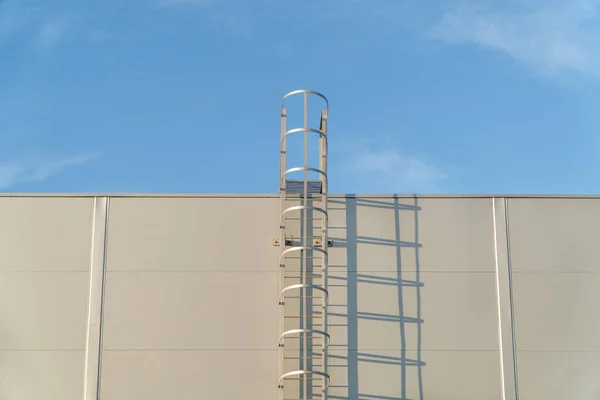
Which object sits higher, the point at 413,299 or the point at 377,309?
the point at 413,299

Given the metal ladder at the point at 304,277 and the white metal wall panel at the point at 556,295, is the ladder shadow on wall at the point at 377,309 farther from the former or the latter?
the white metal wall panel at the point at 556,295

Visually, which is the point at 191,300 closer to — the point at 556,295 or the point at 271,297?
the point at 271,297

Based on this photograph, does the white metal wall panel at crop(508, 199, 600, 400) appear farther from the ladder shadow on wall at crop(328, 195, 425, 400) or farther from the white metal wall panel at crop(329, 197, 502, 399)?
the ladder shadow on wall at crop(328, 195, 425, 400)

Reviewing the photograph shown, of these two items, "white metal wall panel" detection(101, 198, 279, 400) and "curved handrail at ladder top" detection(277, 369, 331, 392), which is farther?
"white metal wall panel" detection(101, 198, 279, 400)

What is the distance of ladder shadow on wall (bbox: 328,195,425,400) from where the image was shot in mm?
14086

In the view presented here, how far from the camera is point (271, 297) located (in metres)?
14.4

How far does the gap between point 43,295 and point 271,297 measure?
3.48m

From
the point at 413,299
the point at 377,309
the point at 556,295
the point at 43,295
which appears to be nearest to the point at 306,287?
the point at 377,309

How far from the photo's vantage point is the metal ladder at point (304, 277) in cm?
1394

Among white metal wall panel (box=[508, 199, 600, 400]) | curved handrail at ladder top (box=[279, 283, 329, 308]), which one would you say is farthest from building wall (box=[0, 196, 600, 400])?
curved handrail at ladder top (box=[279, 283, 329, 308])

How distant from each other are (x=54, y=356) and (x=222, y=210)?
132 inches

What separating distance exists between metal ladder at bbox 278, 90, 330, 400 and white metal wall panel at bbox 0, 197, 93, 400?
303cm

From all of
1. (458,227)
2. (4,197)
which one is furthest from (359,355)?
(4,197)

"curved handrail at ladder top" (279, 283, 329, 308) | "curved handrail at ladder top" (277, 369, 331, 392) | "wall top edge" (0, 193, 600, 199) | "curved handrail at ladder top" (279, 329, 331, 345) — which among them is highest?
"wall top edge" (0, 193, 600, 199)
